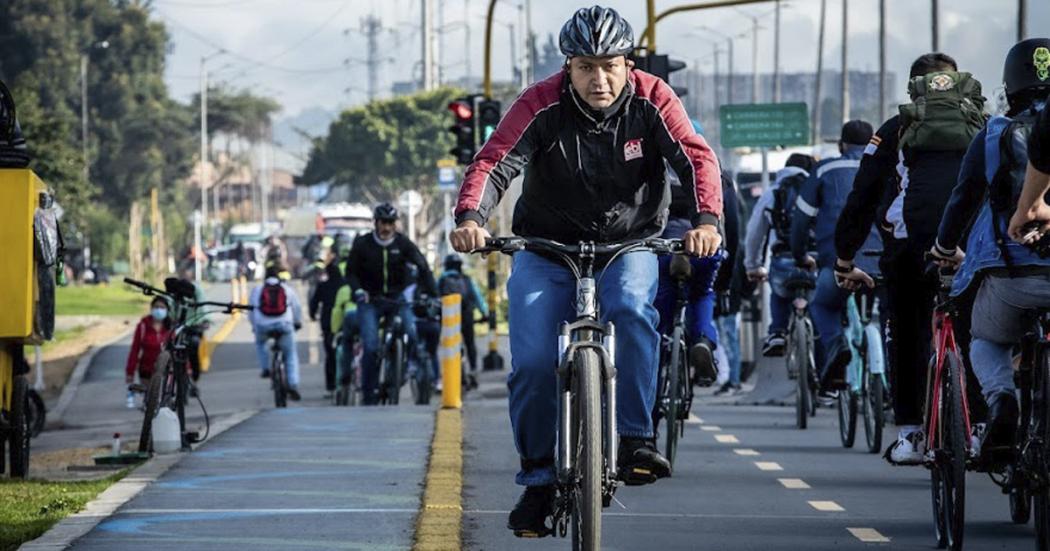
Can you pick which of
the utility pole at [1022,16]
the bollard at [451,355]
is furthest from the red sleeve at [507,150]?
the utility pole at [1022,16]

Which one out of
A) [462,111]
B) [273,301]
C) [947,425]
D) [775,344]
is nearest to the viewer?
[947,425]

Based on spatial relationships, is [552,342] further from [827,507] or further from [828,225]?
[828,225]

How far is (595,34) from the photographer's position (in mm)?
8328

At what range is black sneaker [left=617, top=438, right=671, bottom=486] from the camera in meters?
8.45

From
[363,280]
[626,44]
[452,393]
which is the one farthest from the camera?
[363,280]

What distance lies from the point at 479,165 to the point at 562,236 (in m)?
0.45

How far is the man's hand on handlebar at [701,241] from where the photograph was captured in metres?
8.22

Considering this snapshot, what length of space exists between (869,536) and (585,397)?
9.34ft

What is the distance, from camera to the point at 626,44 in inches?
331

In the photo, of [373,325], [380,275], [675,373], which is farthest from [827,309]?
[373,325]

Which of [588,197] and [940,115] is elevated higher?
[940,115]

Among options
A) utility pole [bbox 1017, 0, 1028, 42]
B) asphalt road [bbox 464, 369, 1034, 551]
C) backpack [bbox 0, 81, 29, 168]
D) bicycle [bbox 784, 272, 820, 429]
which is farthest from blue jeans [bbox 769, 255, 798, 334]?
utility pole [bbox 1017, 0, 1028, 42]

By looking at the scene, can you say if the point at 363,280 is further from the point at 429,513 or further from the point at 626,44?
the point at 626,44

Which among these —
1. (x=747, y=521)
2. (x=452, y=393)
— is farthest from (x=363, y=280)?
(x=747, y=521)
